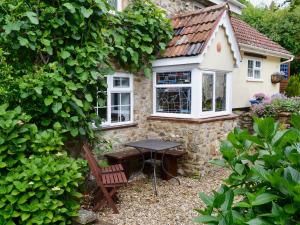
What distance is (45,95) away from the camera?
15.9 feet

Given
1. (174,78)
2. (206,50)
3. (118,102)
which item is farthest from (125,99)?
(206,50)

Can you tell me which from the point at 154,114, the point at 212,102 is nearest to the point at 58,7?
the point at 154,114

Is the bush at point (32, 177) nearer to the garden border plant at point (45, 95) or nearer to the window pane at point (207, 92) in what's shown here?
the garden border plant at point (45, 95)

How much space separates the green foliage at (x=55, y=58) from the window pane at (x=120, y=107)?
1.45 m

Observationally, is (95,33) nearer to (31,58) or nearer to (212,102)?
(31,58)

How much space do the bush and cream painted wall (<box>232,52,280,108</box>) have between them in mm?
8811

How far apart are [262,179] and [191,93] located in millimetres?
5757

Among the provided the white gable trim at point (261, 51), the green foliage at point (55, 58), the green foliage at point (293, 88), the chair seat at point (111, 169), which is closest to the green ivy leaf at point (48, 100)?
the green foliage at point (55, 58)

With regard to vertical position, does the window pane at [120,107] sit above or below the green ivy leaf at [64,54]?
below

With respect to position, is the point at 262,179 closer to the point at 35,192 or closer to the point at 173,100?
the point at 35,192

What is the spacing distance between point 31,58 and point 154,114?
3.64 metres

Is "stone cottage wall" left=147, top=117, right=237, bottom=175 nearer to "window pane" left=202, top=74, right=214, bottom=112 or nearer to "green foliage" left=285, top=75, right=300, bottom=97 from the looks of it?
"window pane" left=202, top=74, right=214, bottom=112

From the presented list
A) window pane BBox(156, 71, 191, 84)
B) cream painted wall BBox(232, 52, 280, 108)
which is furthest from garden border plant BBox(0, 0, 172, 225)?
cream painted wall BBox(232, 52, 280, 108)

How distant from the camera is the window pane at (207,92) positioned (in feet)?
24.5
